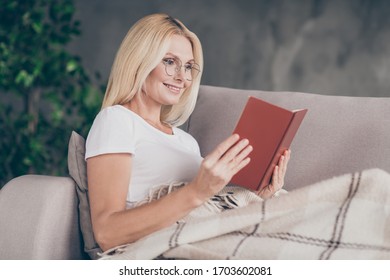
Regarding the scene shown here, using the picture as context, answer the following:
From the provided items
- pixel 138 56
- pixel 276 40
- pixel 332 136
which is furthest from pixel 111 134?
pixel 276 40

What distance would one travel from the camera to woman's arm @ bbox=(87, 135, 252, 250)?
1.23 metres

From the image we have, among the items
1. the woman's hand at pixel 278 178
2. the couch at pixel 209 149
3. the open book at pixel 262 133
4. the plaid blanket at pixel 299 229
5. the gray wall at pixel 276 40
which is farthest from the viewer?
the gray wall at pixel 276 40

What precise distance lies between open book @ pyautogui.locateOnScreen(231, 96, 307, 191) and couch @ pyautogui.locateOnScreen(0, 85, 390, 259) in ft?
0.91

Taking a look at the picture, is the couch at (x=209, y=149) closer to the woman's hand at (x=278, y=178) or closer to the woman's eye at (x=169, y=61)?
the woman's hand at (x=278, y=178)

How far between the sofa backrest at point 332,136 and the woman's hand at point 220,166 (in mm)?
410

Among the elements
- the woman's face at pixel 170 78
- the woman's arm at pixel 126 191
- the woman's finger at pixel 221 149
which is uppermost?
the woman's face at pixel 170 78

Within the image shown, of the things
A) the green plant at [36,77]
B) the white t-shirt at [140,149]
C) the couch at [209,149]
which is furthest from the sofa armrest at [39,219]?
the green plant at [36,77]

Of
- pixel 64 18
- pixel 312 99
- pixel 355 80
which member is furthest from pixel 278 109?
pixel 355 80

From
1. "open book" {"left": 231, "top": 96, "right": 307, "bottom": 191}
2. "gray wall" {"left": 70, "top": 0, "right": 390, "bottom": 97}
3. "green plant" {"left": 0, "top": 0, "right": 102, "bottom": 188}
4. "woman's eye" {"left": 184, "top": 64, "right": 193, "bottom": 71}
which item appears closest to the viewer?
"open book" {"left": 231, "top": 96, "right": 307, "bottom": 191}

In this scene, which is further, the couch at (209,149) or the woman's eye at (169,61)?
the woman's eye at (169,61)

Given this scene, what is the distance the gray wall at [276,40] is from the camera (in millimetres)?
3221

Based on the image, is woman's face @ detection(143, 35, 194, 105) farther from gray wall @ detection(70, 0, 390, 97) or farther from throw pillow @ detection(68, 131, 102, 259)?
gray wall @ detection(70, 0, 390, 97)

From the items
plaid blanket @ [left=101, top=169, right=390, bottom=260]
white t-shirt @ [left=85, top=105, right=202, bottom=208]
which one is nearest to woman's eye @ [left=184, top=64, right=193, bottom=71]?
white t-shirt @ [left=85, top=105, right=202, bottom=208]

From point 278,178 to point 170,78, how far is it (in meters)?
0.37
